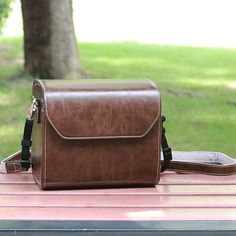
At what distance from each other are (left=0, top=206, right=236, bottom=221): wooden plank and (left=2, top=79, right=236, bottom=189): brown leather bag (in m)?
0.23

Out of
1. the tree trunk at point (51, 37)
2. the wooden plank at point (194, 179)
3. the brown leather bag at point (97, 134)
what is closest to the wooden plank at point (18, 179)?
the brown leather bag at point (97, 134)

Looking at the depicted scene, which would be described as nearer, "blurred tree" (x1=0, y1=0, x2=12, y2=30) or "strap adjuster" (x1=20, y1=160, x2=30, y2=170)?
"strap adjuster" (x1=20, y1=160, x2=30, y2=170)

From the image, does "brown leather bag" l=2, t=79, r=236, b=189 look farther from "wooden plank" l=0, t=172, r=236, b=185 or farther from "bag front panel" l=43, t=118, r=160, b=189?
"wooden plank" l=0, t=172, r=236, b=185

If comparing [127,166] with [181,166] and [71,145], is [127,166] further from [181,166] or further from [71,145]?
[181,166]

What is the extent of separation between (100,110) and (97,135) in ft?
0.29

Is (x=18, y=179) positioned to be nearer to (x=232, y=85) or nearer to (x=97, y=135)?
(x=97, y=135)

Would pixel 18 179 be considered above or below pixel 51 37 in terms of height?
below

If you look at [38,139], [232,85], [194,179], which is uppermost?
[38,139]

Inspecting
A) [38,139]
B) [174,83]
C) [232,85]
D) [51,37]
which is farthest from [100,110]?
[232,85]

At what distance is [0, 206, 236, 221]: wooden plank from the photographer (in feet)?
7.76

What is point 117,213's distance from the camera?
242cm

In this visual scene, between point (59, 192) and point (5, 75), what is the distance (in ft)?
16.7

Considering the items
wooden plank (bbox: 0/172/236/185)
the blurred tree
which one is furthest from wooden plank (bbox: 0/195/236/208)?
the blurred tree

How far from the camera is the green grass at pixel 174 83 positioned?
5852mm
